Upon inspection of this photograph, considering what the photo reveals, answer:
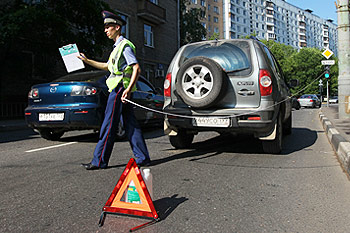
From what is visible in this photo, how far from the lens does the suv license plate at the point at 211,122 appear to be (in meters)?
4.74

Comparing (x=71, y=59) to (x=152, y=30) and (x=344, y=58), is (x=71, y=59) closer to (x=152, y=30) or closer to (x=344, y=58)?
(x=344, y=58)

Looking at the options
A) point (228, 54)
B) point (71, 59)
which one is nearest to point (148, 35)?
point (228, 54)

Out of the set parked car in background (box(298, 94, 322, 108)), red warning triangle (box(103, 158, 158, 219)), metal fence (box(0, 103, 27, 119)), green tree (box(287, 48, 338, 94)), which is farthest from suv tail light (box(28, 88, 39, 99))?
green tree (box(287, 48, 338, 94))

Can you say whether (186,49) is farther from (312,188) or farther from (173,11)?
(173,11)

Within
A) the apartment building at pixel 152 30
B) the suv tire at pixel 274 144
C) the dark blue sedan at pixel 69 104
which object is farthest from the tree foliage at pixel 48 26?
the suv tire at pixel 274 144

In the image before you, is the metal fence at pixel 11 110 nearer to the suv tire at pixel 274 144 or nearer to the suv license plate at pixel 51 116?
the suv license plate at pixel 51 116

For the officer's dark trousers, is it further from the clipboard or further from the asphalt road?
the clipboard

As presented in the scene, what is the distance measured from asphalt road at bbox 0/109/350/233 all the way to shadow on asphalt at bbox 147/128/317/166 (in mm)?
46

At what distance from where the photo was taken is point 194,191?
10.8ft

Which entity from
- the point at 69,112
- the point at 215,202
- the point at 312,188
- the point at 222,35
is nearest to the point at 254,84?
the point at 312,188

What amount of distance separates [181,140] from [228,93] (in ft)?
4.40

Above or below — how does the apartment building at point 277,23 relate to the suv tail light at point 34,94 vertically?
above

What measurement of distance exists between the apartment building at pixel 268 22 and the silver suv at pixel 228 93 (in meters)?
58.3

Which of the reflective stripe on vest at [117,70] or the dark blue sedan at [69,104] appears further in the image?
the dark blue sedan at [69,104]
